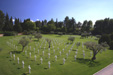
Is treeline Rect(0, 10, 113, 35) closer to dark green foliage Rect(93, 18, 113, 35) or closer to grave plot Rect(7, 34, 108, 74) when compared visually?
dark green foliage Rect(93, 18, 113, 35)

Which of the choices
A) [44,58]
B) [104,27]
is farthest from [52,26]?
[44,58]

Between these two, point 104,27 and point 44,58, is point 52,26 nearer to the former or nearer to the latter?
point 104,27

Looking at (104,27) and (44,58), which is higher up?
(104,27)

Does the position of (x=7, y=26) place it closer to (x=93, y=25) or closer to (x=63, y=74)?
(x=63, y=74)

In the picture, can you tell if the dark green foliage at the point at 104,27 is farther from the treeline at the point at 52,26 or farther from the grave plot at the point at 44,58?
the grave plot at the point at 44,58

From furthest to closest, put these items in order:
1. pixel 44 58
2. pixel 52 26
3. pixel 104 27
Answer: pixel 52 26 < pixel 104 27 < pixel 44 58

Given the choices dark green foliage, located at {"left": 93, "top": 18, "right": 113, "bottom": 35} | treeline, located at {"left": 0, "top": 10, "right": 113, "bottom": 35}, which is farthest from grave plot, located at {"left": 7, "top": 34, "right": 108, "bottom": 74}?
dark green foliage, located at {"left": 93, "top": 18, "right": 113, "bottom": 35}

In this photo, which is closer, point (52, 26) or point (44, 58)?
point (44, 58)

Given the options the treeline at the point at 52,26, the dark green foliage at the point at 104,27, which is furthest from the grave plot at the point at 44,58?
the dark green foliage at the point at 104,27

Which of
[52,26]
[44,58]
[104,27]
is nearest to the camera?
[44,58]

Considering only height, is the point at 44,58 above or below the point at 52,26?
below

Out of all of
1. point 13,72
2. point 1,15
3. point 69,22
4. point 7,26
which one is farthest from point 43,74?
point 69,22

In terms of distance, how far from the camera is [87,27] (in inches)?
3199

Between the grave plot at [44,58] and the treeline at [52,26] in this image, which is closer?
the grave plot at [44,58]
